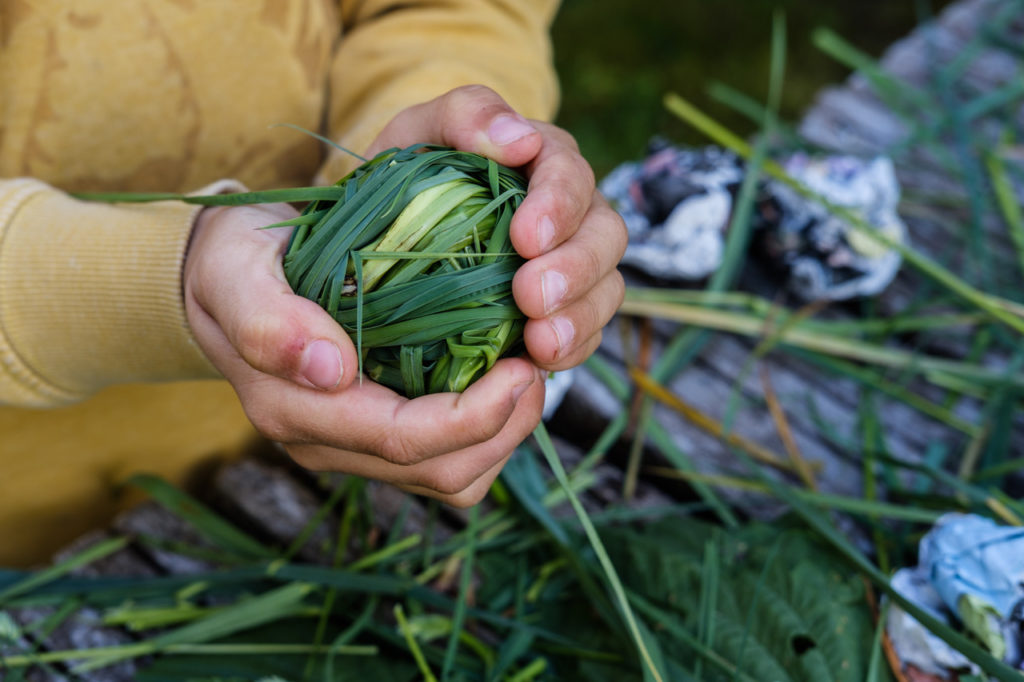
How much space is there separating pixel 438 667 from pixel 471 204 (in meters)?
0.60

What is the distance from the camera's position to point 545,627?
96 cm

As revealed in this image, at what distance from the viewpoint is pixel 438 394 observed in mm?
687

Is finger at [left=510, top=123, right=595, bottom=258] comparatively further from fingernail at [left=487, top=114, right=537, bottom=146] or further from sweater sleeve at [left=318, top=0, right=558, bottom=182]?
sweater sleeve at [left=318, top=0, right=558, bottom=182]

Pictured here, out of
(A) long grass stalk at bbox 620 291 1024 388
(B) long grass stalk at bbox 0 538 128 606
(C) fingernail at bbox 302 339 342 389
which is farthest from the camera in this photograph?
(A) long grass stalk at bbox 620 291 1024 388

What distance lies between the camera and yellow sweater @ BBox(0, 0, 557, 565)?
860mm

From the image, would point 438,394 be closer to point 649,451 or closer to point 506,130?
point 506,130

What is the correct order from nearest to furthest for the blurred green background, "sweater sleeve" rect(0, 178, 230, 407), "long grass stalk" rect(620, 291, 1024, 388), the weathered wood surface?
"sweater sleeve" rect(0, 178, 230, 407) < the weathered wood surface < "long grass stalk" rect(620, 291, 1024, 388) < the blurred green background

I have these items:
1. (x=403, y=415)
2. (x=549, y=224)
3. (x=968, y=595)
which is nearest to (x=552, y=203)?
(x=549, y=224)

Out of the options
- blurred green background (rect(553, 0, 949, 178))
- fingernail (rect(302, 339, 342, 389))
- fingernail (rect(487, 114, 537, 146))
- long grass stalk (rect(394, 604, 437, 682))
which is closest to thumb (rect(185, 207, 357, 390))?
fingernail (rect(302, 339, 342, 389))

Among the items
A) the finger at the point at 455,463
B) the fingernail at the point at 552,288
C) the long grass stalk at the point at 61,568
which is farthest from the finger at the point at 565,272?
the long grass stalk at the point at 61,568

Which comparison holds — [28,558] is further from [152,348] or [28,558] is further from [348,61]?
[348,61]

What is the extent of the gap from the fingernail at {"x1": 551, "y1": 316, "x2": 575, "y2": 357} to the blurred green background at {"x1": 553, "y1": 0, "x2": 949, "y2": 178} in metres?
2.39

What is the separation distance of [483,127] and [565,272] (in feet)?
0.62

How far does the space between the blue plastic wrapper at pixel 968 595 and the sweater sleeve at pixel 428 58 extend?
2.58 feet
